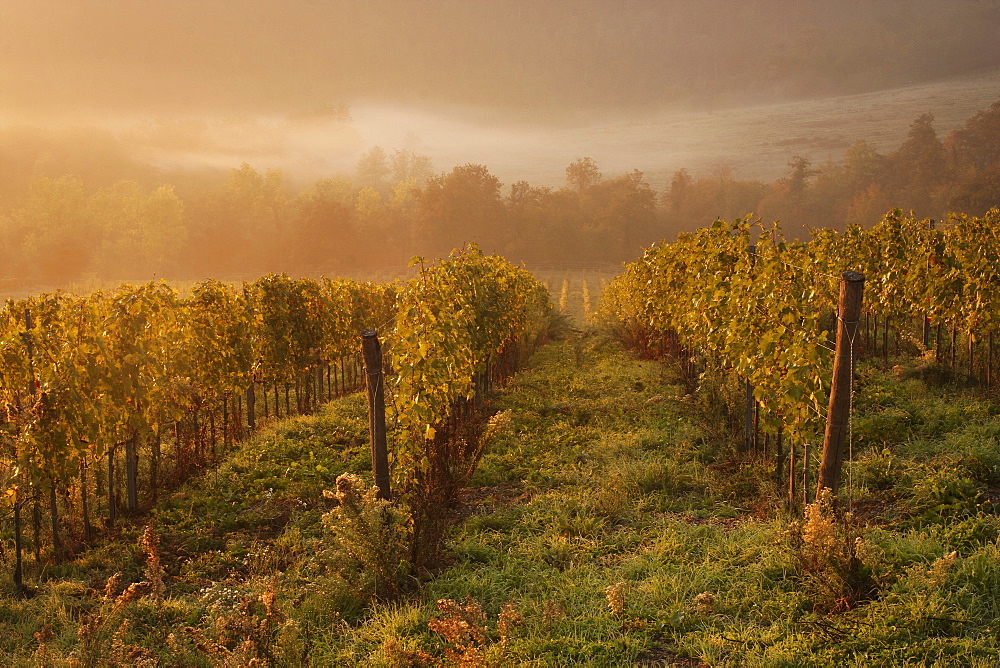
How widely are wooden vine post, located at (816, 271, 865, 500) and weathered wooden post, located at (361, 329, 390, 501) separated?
125 inches

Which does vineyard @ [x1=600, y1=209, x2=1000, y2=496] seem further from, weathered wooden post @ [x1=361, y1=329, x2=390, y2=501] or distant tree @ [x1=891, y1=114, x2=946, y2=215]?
distant tree @ [x1=891, y1=114, x2=946, y2=215]

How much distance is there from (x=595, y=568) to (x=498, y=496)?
81.3 inches

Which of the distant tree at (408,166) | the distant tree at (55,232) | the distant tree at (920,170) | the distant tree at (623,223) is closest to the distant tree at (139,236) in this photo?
the distant tree at (55,232)

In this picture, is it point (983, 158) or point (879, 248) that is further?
point (983, 158)

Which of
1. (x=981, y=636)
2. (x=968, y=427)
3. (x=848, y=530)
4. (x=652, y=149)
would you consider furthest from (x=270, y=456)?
(x=652, y=149)

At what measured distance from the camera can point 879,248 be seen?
10453 millimetres

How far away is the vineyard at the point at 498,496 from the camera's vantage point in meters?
3.74

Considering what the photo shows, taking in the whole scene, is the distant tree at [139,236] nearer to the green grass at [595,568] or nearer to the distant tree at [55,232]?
the distant tree at [55,232]

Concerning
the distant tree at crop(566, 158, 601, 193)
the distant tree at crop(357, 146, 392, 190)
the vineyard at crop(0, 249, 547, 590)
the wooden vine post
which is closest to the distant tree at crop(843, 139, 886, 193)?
the distant tree at crop(566, 158, 601, 193)

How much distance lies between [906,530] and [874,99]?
160339 millimetres

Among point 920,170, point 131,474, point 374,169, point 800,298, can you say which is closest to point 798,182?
point 920,170

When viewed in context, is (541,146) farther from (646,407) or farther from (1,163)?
(646,407)

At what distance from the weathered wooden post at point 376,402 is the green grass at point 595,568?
71 centimetres

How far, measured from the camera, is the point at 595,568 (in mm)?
4676
